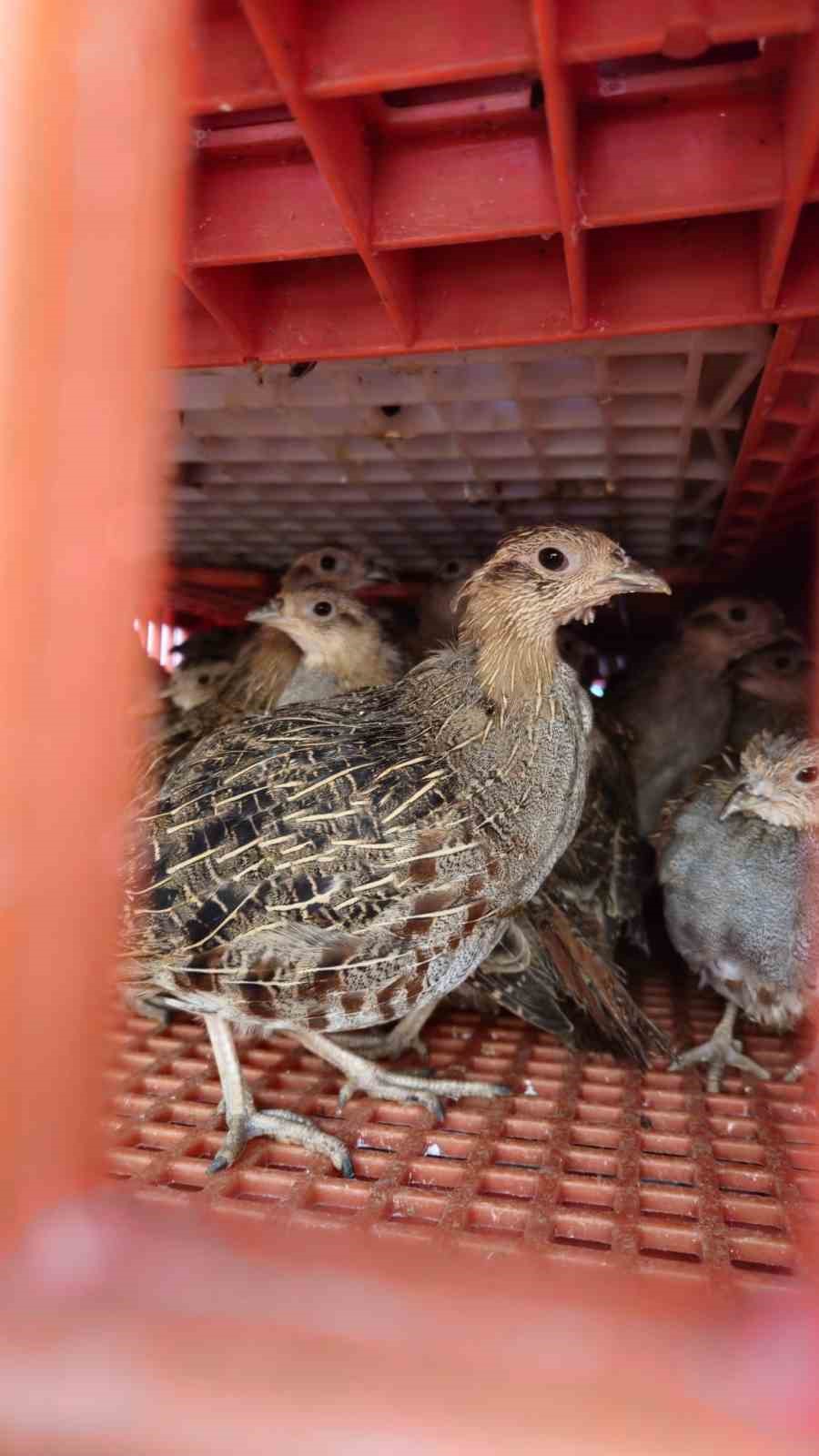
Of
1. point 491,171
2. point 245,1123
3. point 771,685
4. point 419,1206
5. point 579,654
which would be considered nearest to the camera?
point 491,171

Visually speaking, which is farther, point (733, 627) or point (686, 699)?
point (686, 699)

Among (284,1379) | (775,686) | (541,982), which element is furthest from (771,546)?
(284,1379)

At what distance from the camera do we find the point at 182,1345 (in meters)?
0.79

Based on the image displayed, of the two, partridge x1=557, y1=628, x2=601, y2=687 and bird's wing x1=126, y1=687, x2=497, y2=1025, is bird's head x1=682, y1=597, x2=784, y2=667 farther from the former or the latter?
bird's wing x1=126, y1=687, x2=497, y2=1025

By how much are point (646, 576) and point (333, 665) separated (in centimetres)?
150

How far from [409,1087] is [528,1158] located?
43 centimetres

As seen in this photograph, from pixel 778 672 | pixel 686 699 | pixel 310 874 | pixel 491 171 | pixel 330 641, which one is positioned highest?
pixel 491 171

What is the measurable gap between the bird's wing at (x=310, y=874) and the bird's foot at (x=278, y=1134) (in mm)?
306

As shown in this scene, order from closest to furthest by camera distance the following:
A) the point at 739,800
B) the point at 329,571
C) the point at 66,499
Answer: the point at 66,499 < the point at 739,800 < the point at 329,571

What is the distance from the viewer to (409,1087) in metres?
2.28

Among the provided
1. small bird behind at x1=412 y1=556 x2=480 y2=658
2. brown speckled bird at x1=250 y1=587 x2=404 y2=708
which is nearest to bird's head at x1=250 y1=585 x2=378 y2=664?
brown speckled bird at x1=250 y1=587 x2=404 y2=708

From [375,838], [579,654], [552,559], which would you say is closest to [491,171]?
[552,559]

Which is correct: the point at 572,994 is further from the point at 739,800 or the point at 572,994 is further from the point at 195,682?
the point at 195,682

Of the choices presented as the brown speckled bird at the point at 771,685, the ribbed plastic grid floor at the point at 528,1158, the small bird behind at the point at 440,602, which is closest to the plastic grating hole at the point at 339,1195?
the ribbed plastic grid floor at the point at 528,1158
